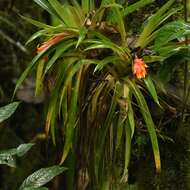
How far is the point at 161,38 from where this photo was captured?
126 centimetres

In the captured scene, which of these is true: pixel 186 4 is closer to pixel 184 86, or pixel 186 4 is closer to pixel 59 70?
pixel 184 86

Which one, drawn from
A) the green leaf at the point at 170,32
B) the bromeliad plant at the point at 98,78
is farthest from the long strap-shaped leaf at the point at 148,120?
the green leaf at the point at 170,32

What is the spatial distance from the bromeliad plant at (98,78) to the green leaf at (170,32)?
60 mm

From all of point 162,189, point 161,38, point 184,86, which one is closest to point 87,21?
point 161,38

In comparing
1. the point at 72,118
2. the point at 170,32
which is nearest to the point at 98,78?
the point at 72,118

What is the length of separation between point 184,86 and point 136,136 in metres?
0.22

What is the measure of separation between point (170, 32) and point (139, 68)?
122 mm

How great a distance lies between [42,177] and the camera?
51.7 inches

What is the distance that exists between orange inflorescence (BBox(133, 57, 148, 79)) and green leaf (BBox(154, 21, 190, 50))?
6cm

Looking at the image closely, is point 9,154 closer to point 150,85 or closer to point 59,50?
point 59,50

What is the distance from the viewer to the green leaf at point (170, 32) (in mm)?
1227

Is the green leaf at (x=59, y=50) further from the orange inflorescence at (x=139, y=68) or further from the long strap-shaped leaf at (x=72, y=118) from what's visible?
the orange inflorescence at (x=139, y=68)

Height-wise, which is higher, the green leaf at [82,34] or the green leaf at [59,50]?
the green leaf at [82,34]

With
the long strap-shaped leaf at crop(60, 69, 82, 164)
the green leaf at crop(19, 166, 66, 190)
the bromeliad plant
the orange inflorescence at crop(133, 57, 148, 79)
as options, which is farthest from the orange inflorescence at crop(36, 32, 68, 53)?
the green leaf at crop(19, 166, 66, 190)
